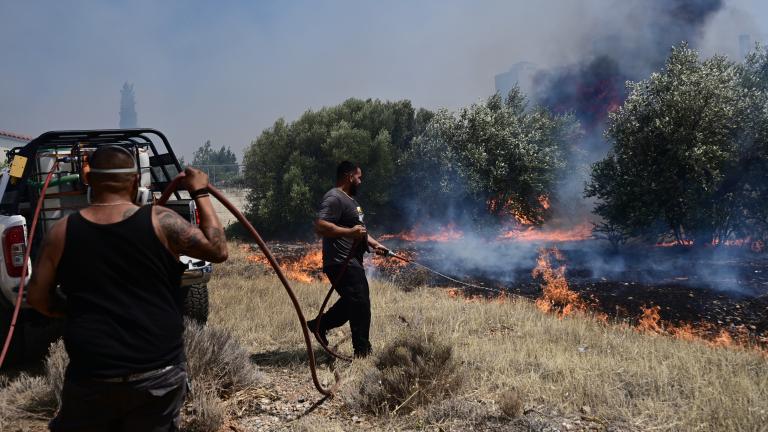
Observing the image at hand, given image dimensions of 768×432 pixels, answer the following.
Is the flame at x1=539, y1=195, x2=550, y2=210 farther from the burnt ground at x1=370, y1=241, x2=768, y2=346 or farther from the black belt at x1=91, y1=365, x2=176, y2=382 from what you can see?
the black belt at x1=91, y1=365, x2=176, y2=382

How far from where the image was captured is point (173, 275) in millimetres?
2072

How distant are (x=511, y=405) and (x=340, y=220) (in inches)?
90.2

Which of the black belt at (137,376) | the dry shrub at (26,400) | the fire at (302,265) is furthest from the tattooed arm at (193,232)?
the fire at (302,265)

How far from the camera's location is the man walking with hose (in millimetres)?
4656

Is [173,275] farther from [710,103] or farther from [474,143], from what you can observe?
[474,143]

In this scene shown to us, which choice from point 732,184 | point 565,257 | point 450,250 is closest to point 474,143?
point 450,250

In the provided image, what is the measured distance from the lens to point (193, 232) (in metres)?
2.04

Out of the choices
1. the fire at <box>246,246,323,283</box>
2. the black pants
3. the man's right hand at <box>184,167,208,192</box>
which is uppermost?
the man's right hand at <box>184,167,208,192</box>

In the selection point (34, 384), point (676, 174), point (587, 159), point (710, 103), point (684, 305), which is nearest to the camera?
point (34, 384)

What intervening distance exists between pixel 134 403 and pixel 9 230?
3.06 metres

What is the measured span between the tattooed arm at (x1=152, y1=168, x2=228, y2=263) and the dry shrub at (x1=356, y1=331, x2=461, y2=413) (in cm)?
207

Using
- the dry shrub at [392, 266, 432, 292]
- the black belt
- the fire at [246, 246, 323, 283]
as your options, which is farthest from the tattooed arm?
the fire at [246, 246, 323, 283]

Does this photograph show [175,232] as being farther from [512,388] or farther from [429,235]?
[429,235]

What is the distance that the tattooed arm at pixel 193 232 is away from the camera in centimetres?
200
